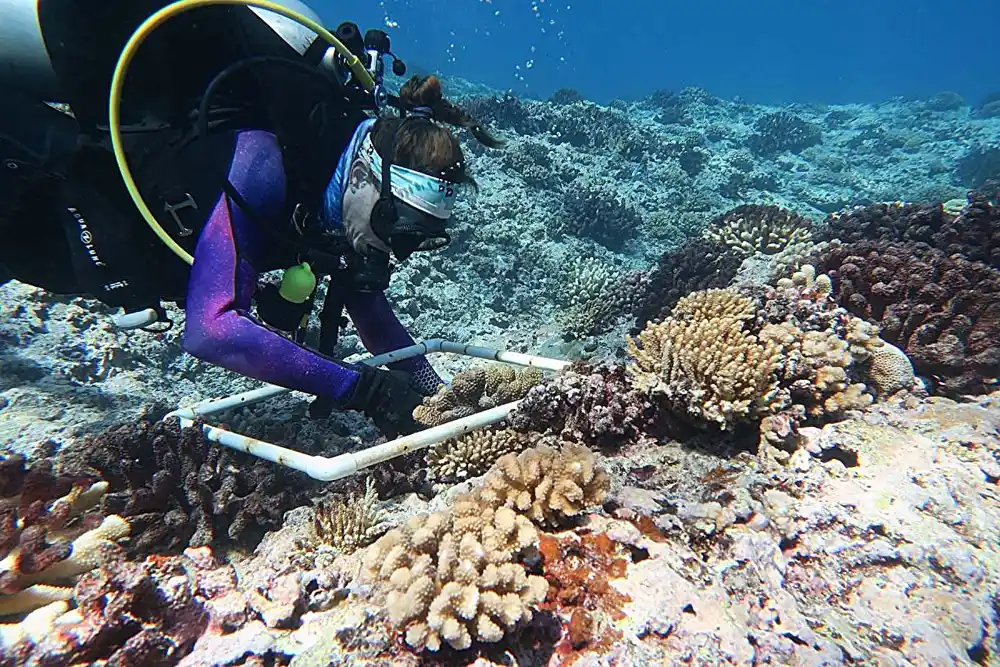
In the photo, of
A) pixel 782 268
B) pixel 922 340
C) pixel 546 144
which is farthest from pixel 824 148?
pixel 922 340

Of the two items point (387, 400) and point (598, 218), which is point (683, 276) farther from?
point (387, 400)

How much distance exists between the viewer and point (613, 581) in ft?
6.10

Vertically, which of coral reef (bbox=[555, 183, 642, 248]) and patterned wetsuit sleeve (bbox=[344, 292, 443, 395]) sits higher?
coral reef (bbox=[555, 183, 642, 248])

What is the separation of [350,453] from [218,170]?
5.71 feet

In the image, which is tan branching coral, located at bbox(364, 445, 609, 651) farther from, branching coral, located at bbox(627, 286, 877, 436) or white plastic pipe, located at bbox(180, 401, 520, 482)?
branching coral, located at bbox(627, 286, 877, 436)

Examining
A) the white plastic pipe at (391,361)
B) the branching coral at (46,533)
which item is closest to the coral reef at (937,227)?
the white plastic pipe at (391,361)

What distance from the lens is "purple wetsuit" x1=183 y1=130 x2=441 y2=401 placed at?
8.62 feet

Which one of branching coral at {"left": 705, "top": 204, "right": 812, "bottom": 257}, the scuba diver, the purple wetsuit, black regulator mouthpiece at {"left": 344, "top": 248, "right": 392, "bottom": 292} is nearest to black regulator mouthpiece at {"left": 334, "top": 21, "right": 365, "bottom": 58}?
the scuba diver

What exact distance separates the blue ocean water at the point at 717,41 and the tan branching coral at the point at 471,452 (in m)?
81.2

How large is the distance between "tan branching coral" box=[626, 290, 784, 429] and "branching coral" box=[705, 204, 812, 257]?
15.5ft

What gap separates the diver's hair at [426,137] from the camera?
2.74 m

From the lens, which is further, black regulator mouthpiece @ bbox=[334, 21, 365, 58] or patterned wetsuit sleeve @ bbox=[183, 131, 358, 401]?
black regulator mouthpiece @ bbox=[334, 21, 365, 58]

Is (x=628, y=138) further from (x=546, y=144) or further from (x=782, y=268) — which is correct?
(x=782, y=268)

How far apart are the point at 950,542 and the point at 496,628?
203 centimetres
